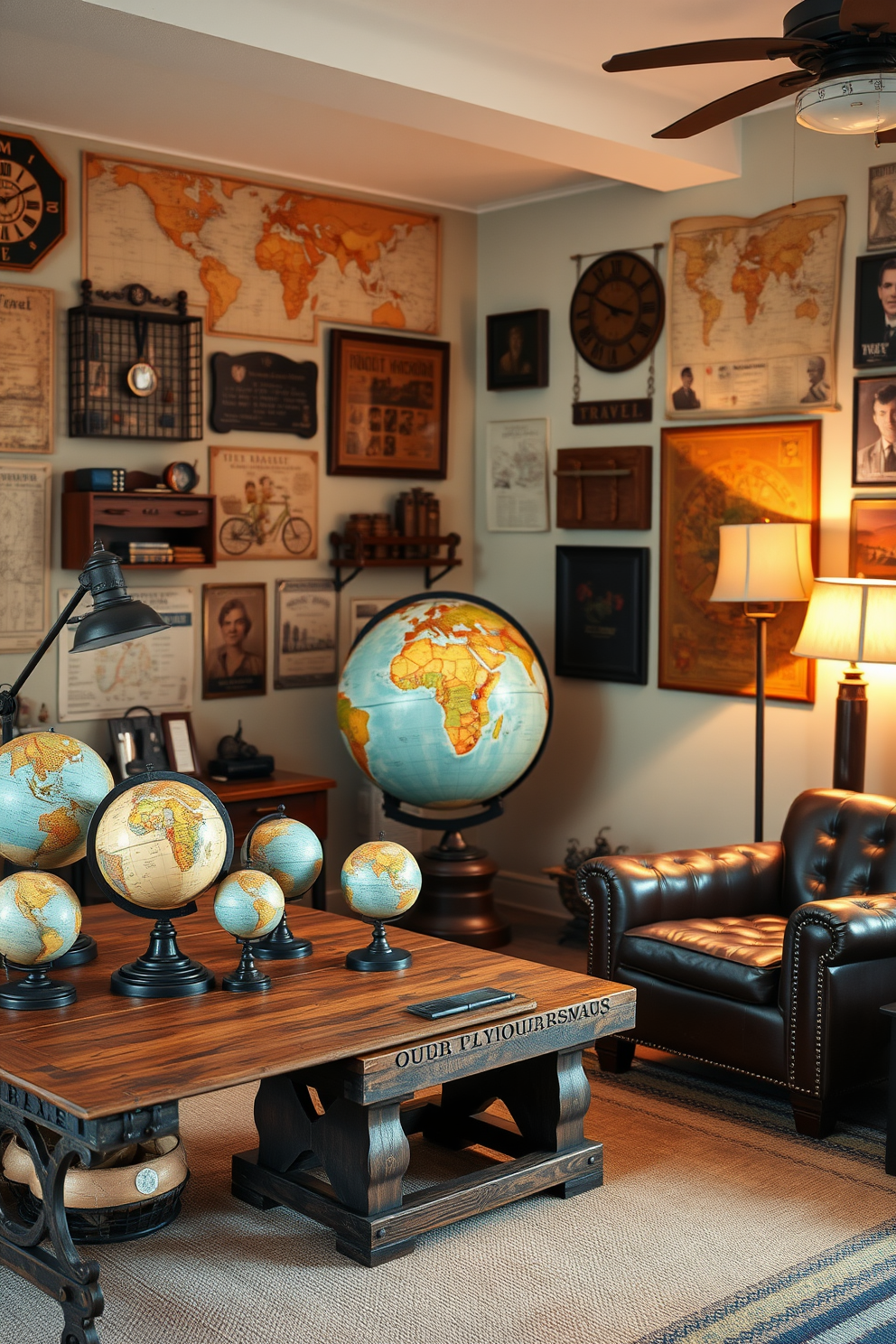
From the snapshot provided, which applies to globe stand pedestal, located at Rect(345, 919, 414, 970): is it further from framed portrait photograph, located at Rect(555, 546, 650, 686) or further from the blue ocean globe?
framed portrait photograph, located at Rect(555, 546, 650, 686)

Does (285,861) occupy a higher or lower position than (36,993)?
higher

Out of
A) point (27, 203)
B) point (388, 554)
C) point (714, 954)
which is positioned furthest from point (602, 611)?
point (27, 203)

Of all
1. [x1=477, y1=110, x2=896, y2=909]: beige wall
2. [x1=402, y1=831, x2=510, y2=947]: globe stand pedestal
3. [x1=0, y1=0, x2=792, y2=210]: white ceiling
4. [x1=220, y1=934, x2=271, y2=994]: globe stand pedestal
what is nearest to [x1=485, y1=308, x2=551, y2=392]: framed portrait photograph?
[x1=477, y1=110, x2=896, y2=909]: beige wall

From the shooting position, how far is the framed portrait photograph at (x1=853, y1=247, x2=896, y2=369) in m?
5.18

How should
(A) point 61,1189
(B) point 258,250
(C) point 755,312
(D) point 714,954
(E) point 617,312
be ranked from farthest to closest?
(E) point 617,312
(B) point 258,250
(C) point 755,312
(D) point 714,954
(A) point 61,1189

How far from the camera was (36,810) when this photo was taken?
3328 mm

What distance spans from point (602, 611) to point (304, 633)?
1.35 meters

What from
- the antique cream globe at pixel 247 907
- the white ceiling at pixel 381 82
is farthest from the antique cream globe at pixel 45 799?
the white ceiling at pixel 381 82

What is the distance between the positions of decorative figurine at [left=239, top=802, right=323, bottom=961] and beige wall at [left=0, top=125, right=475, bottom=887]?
7.31ft

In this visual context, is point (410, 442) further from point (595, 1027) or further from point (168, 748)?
point (595, 1027)

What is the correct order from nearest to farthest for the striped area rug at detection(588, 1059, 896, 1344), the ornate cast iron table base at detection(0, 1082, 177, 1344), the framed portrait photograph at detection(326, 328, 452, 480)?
the ornate cast iron table base at detection(0, 1082, 177, 1344), the striped area rug at detection(588, 1059, 896, 1344), the framed portrait photograph at detection(326, 328, 452, 480)

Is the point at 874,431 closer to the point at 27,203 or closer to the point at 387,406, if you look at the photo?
the point at 387,406

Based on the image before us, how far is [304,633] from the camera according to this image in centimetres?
639

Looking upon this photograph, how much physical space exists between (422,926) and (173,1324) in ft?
10.0
